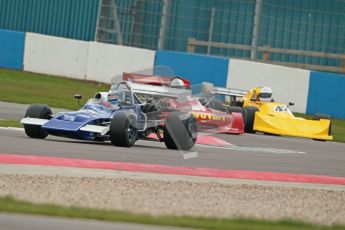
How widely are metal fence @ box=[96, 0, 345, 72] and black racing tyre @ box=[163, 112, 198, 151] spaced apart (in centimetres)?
1248

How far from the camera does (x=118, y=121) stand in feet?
50.7

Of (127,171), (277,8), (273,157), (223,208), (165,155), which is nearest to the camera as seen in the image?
(223,208)

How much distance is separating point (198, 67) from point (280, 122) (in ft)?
20.0

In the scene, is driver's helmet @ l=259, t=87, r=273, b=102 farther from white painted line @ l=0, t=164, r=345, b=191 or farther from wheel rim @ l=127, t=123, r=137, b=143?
white painted line @ l=0, t=164, r=345, b=191

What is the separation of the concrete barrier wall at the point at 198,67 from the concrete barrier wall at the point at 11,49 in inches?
179

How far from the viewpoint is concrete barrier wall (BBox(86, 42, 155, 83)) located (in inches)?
1188

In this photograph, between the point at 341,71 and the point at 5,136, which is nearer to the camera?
the point at 5,136

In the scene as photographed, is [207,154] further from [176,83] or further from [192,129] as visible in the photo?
[176,83]

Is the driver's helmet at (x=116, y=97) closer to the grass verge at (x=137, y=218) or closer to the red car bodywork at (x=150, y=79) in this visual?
the red car bodywork at (x=150, y=79)

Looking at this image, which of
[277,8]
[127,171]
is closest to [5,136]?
[127,171]

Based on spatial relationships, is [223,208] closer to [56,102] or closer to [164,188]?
[164,188]

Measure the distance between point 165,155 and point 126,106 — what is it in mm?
1338

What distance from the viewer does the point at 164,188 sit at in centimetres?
1169

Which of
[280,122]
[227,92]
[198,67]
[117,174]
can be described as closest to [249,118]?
[280,122]
